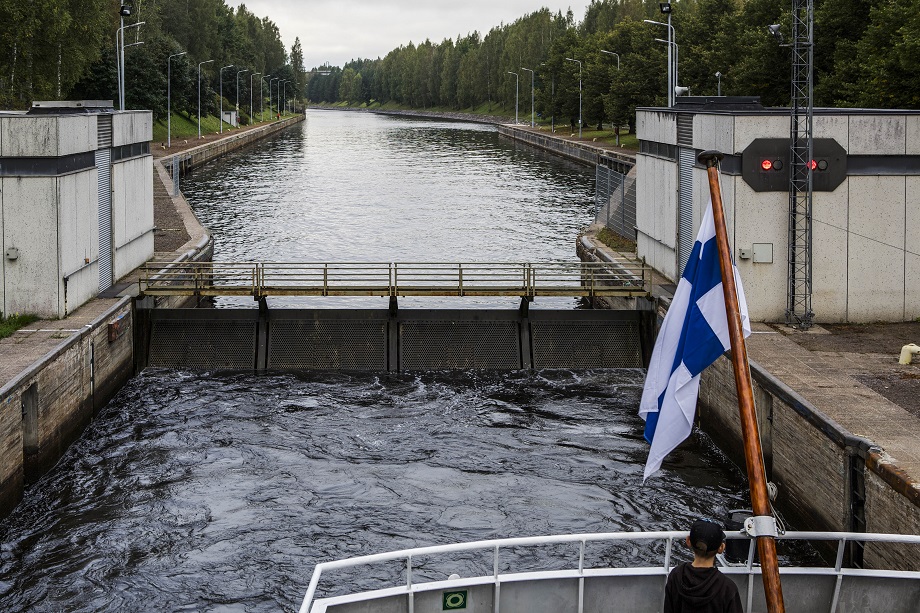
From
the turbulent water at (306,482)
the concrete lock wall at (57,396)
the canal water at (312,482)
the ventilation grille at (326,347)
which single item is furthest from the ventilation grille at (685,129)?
the concrete lock wall at (57,396)

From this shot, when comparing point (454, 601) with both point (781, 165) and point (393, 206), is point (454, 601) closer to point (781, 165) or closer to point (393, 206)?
point (781, 165)

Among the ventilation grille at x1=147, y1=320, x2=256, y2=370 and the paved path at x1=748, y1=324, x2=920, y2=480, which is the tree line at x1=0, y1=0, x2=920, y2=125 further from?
the ventilation grille at x1=147, y1=320, x2=256, y2=370

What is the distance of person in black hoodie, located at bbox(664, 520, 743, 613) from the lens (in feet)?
27.1

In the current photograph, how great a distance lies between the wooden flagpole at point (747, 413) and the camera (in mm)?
8570

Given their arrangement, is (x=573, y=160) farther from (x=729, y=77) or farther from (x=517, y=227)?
(x=517, y=227)

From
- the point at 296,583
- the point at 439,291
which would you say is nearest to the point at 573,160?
the point at 439,291

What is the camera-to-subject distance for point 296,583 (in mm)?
17312

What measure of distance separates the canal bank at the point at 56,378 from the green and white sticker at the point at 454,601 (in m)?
11.3

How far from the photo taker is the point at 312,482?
70.6ft

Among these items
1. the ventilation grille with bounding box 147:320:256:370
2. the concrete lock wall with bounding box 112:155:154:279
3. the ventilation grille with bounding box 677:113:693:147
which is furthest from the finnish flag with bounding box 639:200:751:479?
the concrete lock wall with bounding box 112:155:154:279

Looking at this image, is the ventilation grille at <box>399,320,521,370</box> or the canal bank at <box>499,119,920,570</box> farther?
the ventilation grille at <box>399,320,521,370</box>

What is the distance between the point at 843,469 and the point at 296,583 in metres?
8.41

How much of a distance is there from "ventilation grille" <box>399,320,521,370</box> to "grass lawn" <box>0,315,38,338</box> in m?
9.05

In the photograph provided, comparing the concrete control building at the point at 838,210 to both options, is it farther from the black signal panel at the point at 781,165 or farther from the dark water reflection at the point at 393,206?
the dark water reflection at the point at 393,206
